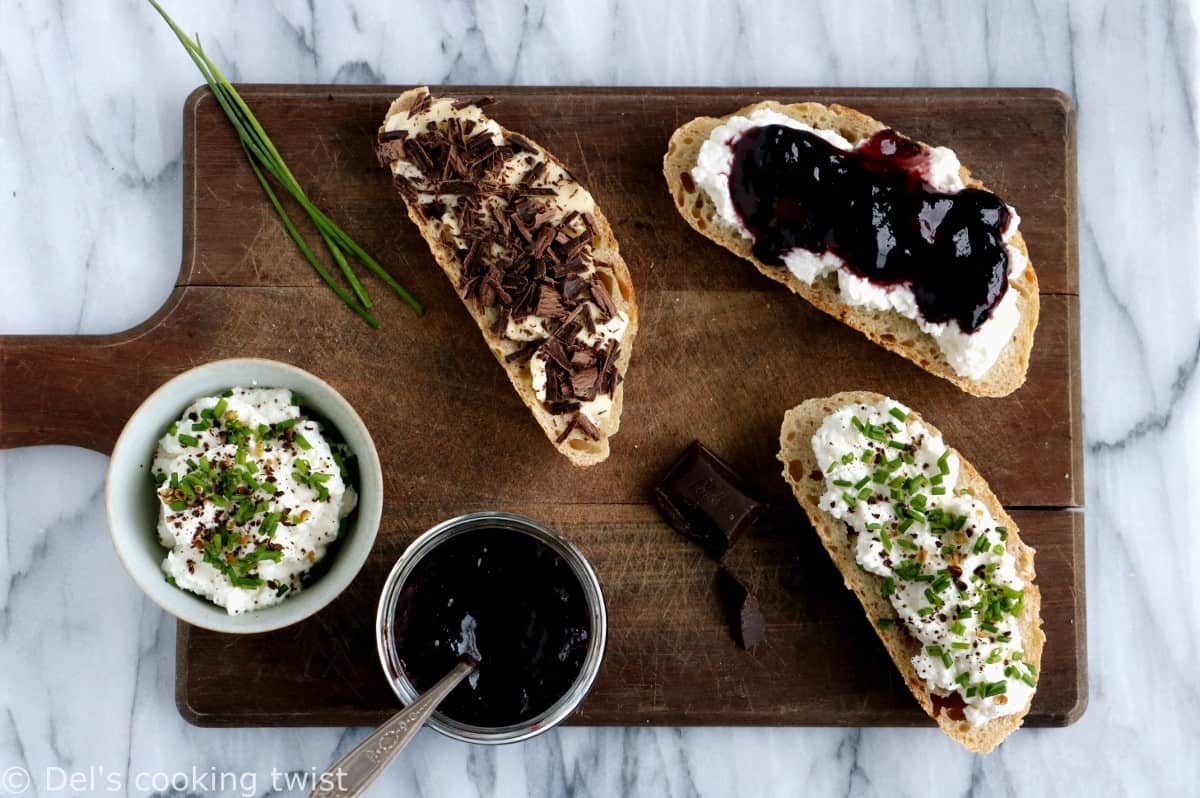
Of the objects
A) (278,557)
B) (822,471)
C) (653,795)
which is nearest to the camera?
(278,557)

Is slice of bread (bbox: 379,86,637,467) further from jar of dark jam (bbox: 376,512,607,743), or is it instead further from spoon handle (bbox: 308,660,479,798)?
spoon handle (bbox: 308,660,479,798)

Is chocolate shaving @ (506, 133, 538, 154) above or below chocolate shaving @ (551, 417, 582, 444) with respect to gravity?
above

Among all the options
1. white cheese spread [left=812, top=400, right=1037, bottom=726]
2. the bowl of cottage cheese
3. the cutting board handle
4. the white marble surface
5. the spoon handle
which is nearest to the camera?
the spoon handle

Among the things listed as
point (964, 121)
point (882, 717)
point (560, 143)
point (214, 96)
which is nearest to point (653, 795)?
point (882, 717)

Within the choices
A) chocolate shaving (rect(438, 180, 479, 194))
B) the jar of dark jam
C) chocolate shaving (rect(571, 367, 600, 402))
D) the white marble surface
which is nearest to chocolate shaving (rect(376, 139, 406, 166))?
chocolate shaving (rect(438, 180, 479, 194))

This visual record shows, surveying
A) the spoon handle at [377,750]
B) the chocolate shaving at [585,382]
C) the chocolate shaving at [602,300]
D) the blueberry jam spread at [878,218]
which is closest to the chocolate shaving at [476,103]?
the chocolate shaving at [602,300]

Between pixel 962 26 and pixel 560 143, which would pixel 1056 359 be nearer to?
pixel 962 26
